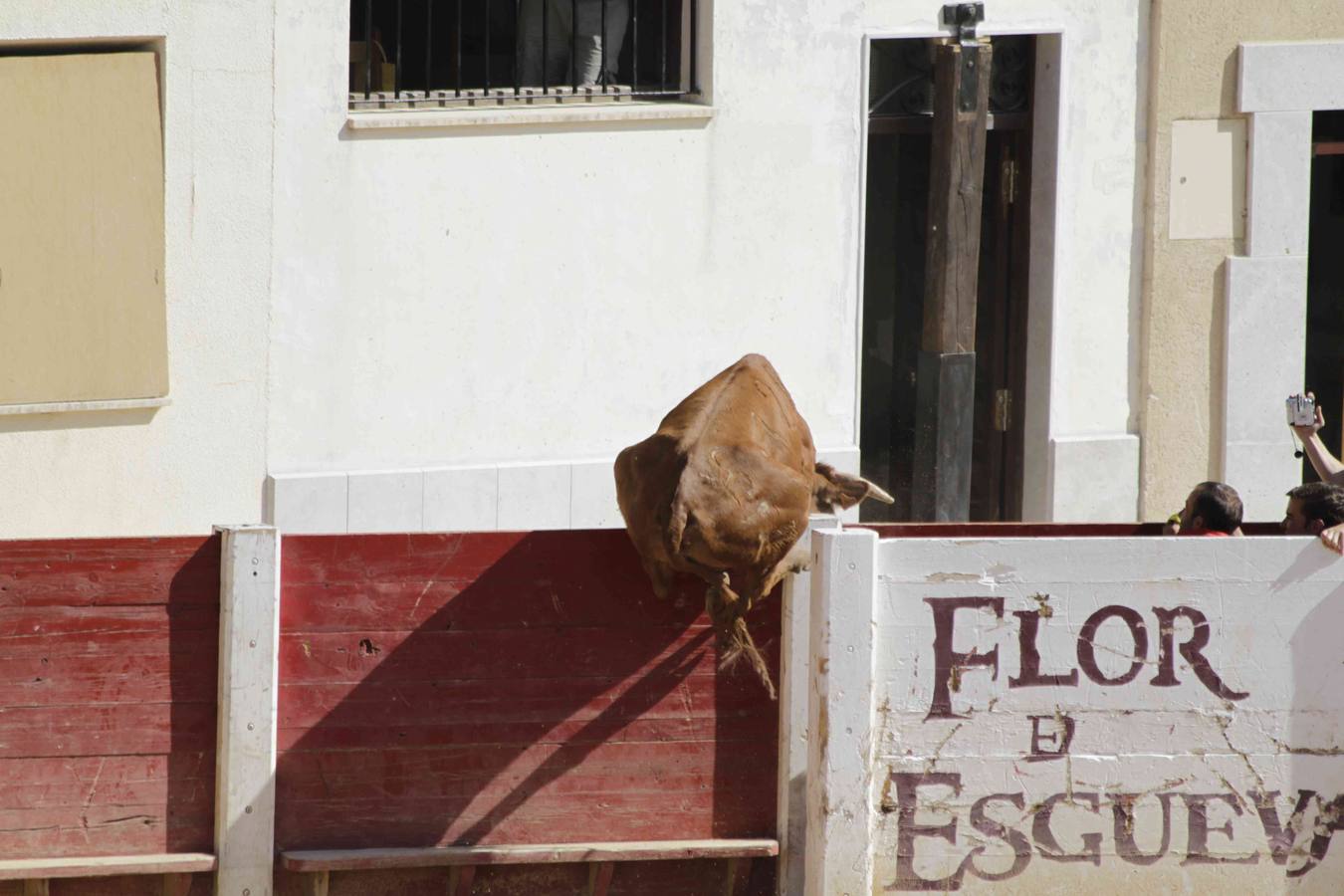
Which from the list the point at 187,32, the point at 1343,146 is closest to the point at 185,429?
the point at 187,32

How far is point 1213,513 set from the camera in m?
6.68

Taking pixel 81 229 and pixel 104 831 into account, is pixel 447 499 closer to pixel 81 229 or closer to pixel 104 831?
pixel 81 229

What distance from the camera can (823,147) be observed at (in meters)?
9.79

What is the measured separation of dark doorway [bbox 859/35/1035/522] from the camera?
10359 millimetres

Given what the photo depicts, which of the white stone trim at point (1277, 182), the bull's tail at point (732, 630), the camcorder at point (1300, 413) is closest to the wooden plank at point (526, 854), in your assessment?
the bull's tail at point (732, 630)

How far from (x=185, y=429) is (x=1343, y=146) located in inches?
240

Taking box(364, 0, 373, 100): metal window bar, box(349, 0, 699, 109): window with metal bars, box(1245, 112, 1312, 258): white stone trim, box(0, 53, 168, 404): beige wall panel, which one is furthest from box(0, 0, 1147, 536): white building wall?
box(1245, 112, 1312, 258): white stone trim

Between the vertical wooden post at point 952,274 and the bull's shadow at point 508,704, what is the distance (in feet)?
12.2

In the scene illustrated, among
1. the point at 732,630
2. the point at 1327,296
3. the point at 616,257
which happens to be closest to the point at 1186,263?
the point at 1327,296

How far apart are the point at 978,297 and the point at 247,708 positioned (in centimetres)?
582

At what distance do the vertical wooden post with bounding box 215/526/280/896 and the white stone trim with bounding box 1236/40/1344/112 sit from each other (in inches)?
244

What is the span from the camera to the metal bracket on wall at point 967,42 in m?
9.59

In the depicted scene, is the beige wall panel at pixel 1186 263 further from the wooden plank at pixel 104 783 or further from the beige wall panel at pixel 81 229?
the wooden plank at pixel 104 783

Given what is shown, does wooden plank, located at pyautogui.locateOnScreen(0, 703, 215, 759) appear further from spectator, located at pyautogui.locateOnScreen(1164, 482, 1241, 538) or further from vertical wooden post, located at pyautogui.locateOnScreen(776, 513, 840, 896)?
spectator, located at pyautogui.locateOnScreen(1164, 482, 1241, 538)
